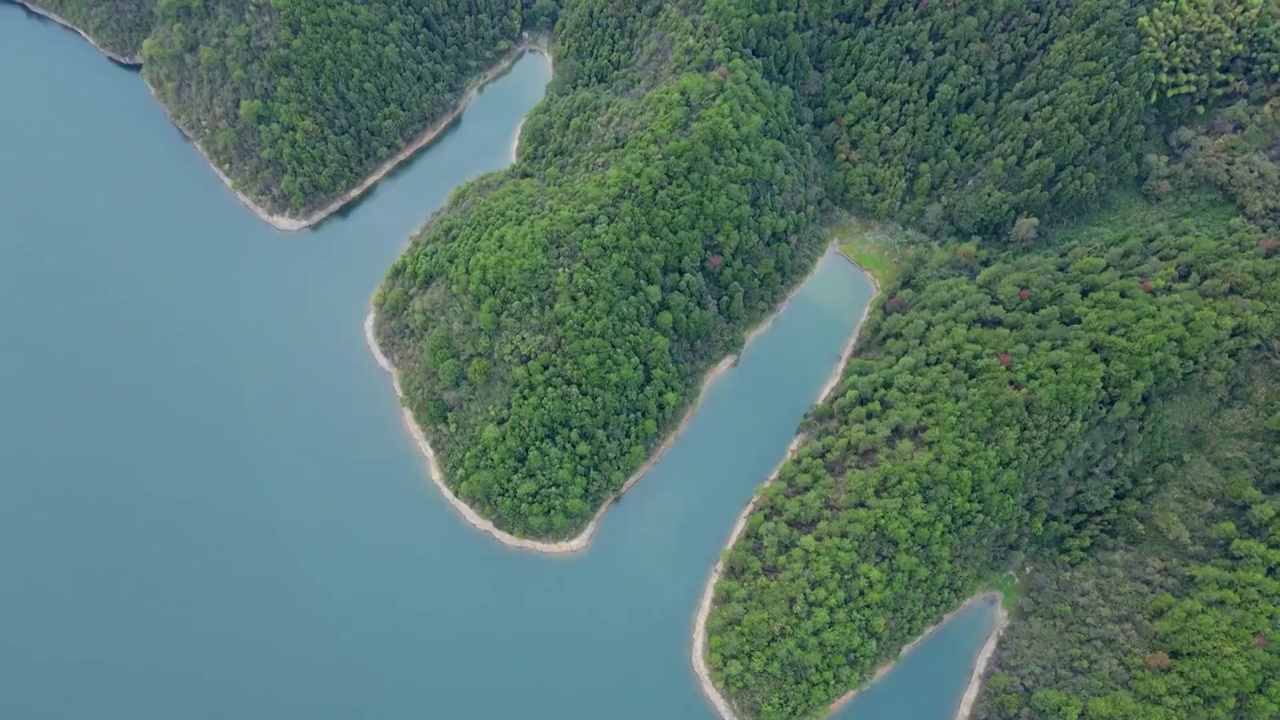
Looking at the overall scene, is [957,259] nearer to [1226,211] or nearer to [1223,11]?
[1226,211]

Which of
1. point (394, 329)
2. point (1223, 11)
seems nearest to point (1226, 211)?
point (1223, 11)

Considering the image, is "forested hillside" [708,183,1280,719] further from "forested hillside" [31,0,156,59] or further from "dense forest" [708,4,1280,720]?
"forested hillside" [31,0,156,59]

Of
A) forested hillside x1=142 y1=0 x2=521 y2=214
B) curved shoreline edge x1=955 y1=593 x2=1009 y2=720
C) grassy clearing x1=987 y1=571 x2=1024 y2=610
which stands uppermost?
forested hillside x1=142 y1=0 x2=521 y2=214

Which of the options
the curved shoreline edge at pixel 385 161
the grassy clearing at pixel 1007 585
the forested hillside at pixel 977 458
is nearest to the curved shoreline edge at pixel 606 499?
the forested hillside at pixel 977 458

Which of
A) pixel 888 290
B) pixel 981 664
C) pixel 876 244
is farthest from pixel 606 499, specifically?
pixel 876 244

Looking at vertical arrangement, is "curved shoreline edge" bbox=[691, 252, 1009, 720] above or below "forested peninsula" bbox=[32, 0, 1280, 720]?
below

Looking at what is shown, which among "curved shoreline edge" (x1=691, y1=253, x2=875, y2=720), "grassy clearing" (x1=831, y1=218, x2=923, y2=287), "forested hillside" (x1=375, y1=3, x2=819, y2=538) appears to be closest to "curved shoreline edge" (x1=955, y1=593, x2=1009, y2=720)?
"curved shoreline edge" (x1=691, y1=253, x2=875, y2=720)

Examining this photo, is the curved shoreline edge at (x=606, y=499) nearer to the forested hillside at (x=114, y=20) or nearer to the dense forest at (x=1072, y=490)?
the dense forest at (x=1072, y=490)
